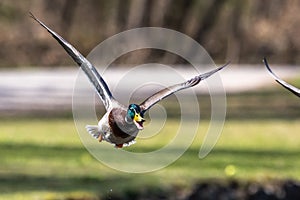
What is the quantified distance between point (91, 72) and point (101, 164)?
8.20m

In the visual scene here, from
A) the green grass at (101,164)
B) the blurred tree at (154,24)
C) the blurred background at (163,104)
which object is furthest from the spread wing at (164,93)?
the blurred tree at (154,24)

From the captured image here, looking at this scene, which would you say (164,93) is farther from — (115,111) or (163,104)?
(163,104)

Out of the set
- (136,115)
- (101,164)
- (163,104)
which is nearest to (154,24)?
(163,104)

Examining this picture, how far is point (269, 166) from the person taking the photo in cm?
1229

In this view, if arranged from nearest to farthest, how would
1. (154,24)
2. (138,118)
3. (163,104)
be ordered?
1. (138,118)
2. (163,104)
3. (154,24)

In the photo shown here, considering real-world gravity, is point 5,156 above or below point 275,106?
above

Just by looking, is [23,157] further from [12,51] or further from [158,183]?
[12,51]

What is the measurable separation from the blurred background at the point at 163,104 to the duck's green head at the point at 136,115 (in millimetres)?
1537

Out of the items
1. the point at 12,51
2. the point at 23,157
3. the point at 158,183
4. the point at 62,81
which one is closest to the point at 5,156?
the point at 23,157

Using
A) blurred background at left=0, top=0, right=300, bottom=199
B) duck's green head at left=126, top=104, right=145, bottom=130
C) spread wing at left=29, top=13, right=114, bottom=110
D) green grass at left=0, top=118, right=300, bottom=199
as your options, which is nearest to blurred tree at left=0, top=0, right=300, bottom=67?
blurred background at left=0, top=0, right=300, bottom=199

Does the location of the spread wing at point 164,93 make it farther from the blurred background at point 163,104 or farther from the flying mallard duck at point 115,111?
the blurred background at point 163,104

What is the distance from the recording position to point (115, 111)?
3.96m

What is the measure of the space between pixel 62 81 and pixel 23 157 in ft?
52.7

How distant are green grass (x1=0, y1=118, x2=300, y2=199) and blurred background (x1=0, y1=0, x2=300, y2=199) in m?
0.01
